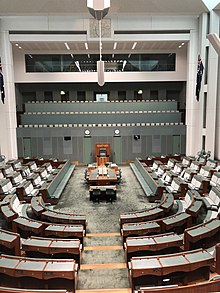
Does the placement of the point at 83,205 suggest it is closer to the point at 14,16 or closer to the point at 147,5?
the point at 147,5

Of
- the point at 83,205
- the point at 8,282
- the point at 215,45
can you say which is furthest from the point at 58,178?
the point at 215,45

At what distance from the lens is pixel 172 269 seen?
467 cm

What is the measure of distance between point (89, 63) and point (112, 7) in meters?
5.89

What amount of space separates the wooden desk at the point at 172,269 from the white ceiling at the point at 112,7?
13.6 m

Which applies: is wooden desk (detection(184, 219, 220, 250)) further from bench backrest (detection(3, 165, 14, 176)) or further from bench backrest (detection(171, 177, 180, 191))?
bench backrest (detection(3, 165, 14, 176))

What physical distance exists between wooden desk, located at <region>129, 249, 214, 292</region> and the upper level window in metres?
17.0

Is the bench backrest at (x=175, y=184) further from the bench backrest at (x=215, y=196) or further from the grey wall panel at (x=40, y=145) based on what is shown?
the grey wall panel at (x=40, y=145)

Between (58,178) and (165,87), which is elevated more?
(165,87)

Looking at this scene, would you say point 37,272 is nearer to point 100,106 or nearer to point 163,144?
point 163,144

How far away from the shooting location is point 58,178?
12.4m

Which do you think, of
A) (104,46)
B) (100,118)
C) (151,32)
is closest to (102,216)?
(100,118)

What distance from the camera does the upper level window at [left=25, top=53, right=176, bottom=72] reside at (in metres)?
19.9

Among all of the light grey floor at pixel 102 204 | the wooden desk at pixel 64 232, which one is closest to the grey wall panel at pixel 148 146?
the light grey floor at pixel 102 204

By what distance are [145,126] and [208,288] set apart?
48.5 feet
